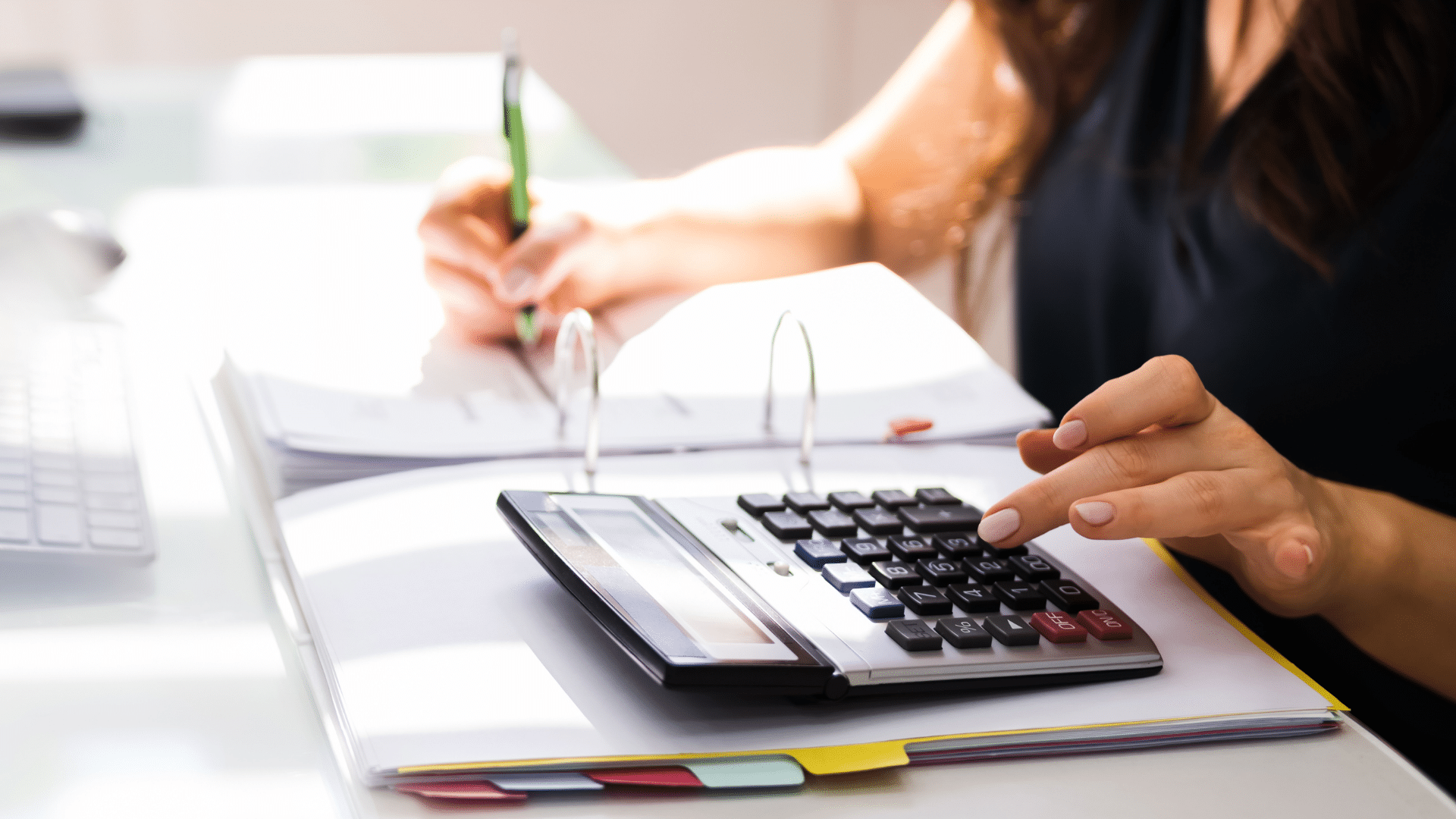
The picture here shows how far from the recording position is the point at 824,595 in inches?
17.3

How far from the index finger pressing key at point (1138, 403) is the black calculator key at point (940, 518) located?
0.05 metres

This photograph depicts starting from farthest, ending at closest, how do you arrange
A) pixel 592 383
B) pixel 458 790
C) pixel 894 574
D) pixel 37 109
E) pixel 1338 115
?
pixel 37 109
pixel 1338 115
pixel 592 383
pixel 894 574
pixel 458 790

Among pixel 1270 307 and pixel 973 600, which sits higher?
pixel 1270 307

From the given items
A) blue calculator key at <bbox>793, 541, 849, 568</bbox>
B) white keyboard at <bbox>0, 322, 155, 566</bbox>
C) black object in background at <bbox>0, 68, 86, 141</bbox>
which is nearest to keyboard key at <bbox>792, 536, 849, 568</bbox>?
blue calculator key at <bbox>793, 541, 849, 568</bbox>

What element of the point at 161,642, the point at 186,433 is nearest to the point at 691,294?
the point at 186,433

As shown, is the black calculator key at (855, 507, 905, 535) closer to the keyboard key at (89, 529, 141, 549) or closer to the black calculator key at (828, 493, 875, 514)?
the black calculator key at (828, 493, 875, 514)

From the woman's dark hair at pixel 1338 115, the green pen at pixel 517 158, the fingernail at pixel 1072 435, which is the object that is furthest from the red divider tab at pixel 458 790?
the woman's dark hair at pixel 1338 115

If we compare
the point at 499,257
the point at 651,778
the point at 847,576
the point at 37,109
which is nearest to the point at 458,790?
the point at 651,778

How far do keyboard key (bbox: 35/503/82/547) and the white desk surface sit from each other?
14 millimetres

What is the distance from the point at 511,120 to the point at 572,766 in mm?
496

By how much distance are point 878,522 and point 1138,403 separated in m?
0.10

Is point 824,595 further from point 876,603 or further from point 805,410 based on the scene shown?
point 805,410

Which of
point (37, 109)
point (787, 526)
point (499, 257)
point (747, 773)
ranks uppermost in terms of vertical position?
point (37, 109)

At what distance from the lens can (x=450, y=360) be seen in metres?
0.72
